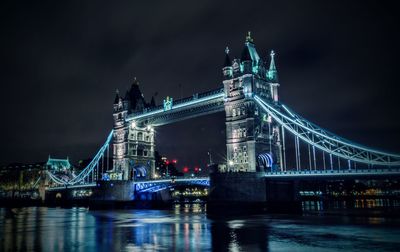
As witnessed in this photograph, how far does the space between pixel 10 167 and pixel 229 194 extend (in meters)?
128

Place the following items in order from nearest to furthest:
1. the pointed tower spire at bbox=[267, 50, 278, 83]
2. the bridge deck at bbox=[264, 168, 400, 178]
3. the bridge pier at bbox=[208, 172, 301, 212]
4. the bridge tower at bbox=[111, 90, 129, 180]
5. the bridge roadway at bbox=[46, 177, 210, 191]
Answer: the bridge deck at bbox=[264, 168, 400, 178], the bridge pier at bbox=[208, 172, 301, 212], the bridge roadway at bbox=[46, 177, 210, 191], the pointed tower spire at bbox=[267, 50, 278, 83], the bridge tower at bbox=[111, 90, 129, 180]

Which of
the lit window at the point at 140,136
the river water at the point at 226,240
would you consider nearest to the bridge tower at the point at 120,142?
the lit window at the point at 140,136

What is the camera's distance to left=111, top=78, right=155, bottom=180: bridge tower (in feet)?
255

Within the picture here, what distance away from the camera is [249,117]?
52094 millimetres

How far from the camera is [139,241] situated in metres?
25.7

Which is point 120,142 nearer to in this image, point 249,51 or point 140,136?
point 140,136

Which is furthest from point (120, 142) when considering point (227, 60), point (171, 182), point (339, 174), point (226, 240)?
point (226, 240)

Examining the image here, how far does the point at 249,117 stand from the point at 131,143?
32948mm

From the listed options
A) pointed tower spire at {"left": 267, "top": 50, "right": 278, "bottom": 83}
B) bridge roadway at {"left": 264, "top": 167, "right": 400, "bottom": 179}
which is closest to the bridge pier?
bridge roadway at {"left": 264, "top": 167, "right": 400, "bottom": 179}

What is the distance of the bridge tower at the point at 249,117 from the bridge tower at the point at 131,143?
27398 mm

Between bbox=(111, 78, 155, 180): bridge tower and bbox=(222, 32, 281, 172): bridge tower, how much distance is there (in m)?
27.4

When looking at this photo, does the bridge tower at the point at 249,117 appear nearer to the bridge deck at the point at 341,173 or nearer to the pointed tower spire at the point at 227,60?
the pointed tower spire at the point at 227,60

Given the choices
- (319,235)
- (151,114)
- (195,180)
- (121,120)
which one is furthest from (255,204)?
(121,120)

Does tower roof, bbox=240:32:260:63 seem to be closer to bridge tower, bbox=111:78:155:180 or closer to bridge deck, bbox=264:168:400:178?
bridge deck, bbox=264:168:400:178
